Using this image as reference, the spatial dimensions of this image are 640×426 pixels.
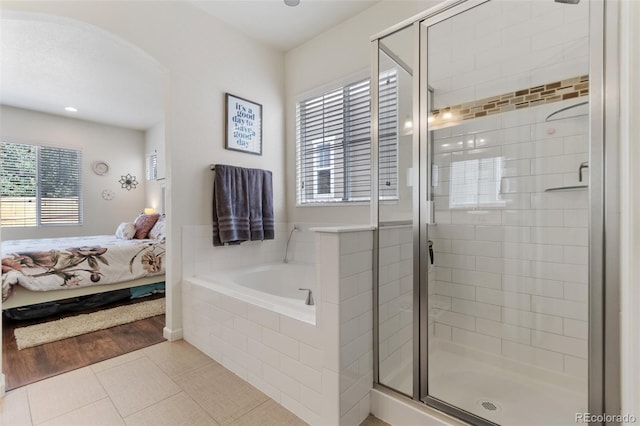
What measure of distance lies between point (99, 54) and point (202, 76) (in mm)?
1443

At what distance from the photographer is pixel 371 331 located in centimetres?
156

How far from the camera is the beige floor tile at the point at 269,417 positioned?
1.44 m

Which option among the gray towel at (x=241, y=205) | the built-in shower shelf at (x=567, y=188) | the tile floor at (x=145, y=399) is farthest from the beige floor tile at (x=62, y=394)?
the built-in shower shelf at (x=567, y=188)

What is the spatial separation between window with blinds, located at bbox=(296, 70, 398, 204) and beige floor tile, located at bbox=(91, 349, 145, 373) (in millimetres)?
1852

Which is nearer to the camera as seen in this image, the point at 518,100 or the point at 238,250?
the point at 518,100

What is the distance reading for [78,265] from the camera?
296 centimetres

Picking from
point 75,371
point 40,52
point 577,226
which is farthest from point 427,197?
point 40,52

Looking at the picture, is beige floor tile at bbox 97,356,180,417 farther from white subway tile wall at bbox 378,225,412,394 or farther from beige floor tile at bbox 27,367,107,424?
white subway tile wall at bbox 378,225,412,394

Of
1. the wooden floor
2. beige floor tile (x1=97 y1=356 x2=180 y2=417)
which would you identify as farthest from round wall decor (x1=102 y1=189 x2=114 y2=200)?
beige floor tile (x1=97 y1=356 x2=180 y2=417)

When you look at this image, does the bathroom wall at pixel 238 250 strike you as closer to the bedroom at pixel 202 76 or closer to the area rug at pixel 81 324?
the bedroom at pixel 202 76

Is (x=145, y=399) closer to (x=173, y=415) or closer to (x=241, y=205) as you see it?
(x=173, y=415)

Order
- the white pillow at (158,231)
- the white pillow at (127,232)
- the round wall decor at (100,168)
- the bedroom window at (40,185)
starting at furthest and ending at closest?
the round wall decor at (100,168)
the bedroom window at (40,185)
the white pillow at (127,232)
the white pillow at (158,231)

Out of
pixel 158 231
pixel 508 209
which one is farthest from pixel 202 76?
pixel 508 209

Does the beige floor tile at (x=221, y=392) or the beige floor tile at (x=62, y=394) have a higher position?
the beige floor tile at (x=62, y=394)
